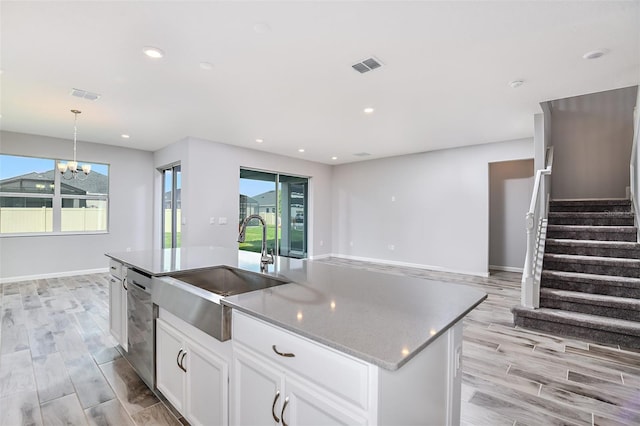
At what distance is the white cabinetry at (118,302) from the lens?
2.41 metres

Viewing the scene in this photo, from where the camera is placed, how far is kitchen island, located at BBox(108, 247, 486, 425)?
35.9 inches

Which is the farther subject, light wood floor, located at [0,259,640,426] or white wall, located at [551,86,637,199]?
white wall, located at [551,86,637,199]

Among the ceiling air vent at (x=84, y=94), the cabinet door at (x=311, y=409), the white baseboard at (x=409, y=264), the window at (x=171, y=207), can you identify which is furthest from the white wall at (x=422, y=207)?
the cabinet door at (x=311, y=409)

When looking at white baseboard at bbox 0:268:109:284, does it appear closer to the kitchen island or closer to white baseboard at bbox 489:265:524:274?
the kitchen island

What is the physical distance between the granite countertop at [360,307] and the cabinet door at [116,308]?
63 cm

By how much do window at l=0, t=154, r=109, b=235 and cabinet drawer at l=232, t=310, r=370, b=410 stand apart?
254 inches

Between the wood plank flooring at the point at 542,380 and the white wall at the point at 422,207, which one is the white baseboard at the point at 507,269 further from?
the wood plank flooring at the point at 542,380

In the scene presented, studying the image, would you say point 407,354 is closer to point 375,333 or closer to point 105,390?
point 375,333

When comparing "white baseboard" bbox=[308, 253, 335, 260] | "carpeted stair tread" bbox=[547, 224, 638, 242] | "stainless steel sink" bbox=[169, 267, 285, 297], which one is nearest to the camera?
"stainless steel sink" bbox=[169, 267, 285, 297]

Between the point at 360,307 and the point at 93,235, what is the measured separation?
6.72 meters

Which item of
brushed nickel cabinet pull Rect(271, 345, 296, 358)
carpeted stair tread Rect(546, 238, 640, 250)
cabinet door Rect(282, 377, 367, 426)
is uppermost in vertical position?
carpeted stair tread Rect(546, 238, 640, 250)

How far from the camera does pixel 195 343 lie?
1.55 m

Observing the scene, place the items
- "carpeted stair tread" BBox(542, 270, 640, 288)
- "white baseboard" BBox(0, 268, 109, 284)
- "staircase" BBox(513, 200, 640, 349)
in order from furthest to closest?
"white baseboard" BBox(0, 268, 109, 284) → "carpeted stair tread" BBox(542, 270, 640, 288) → "staircase" BBox(513, 200, 640, 349)

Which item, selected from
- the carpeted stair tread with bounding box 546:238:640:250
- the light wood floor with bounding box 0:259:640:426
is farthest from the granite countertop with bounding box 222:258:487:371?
the carpeted stair tread with bounding box 546:238:640:250
